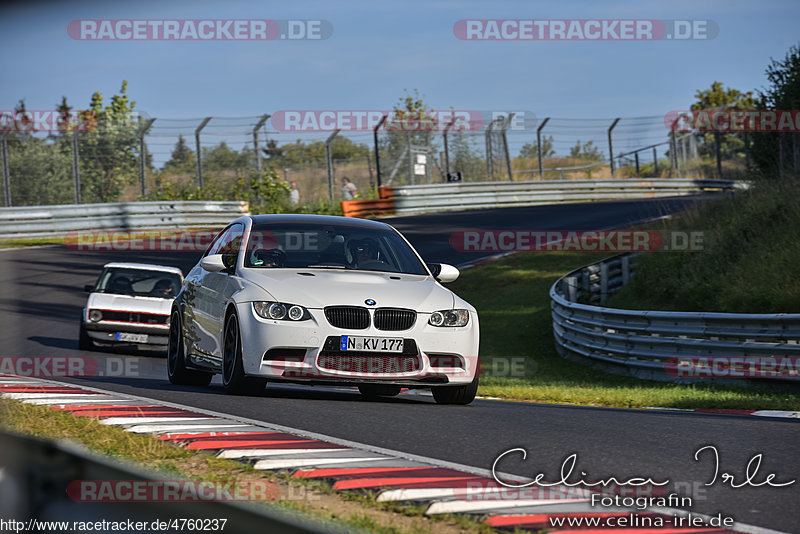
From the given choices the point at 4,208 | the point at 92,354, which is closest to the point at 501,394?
the point at 92,354

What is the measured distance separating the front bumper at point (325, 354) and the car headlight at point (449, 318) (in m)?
0.06

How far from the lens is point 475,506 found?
4652 mm

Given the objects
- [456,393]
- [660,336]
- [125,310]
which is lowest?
[660,336]

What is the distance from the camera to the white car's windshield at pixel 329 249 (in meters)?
9.33

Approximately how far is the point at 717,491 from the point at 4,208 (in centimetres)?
2612

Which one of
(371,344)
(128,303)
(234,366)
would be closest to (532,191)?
(128,303)

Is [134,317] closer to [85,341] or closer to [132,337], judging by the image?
[132,337]

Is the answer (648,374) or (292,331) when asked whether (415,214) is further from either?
(292,331)

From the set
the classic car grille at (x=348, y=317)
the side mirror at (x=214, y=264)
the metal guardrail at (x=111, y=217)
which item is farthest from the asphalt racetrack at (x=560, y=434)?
the metal guardrail at (x=111, y=217)

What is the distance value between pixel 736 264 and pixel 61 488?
16.4m

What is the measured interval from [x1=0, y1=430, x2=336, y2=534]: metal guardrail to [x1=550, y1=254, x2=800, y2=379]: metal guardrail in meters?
11.1

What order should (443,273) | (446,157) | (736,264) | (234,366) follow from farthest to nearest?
(446,157)
(736,264)
(443,273)
(234,366)

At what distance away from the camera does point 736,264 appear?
1781 cm

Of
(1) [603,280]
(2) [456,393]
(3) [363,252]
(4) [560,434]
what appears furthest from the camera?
(1) [603,280]
